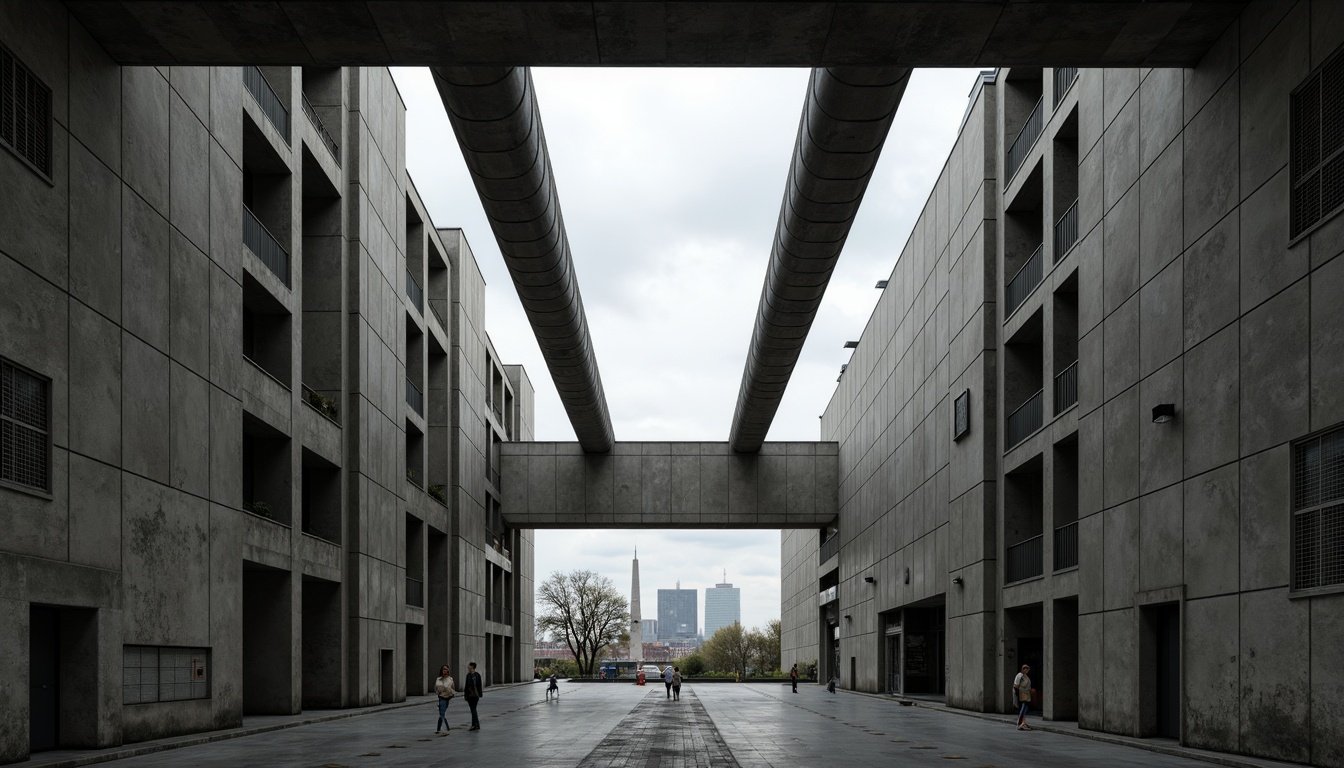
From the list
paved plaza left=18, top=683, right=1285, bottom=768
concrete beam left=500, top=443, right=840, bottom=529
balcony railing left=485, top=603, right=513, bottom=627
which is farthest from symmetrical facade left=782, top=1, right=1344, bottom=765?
balcony railing left=485, top=603, right=513, bottom=627

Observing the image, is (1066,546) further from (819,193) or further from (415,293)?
(415,293)

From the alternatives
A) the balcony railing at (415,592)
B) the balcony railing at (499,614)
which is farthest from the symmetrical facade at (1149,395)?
the balcony railing at (499,614)

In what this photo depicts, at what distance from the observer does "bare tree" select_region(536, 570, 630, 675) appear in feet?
327

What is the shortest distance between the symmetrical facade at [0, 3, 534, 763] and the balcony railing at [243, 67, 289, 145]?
0.10 metres

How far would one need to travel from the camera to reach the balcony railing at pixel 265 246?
89.0 ft

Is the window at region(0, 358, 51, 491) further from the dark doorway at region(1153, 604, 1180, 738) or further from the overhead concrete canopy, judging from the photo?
the dark doorway at region(1153, 604, 1180, 738)

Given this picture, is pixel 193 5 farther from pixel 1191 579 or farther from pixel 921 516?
pixel 921 516

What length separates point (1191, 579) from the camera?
743 inches

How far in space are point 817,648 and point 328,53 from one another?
59.7 m

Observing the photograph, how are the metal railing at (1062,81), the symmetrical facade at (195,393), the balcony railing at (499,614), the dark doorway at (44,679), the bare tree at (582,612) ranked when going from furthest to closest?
the bare tree at (582,612) → the balcony railing at (499,614) → the metal railing at (1062,81) → the dark doorway at (44,679) → the symmetrical facade at (195,393)

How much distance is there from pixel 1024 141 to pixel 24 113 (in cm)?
2268

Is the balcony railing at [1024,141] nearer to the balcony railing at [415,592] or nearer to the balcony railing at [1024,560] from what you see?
the balcony railing at [1024,560]

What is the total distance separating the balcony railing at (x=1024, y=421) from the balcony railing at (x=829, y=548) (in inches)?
1103

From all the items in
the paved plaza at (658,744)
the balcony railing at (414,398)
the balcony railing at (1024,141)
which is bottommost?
the paved plaza at (658,744)
